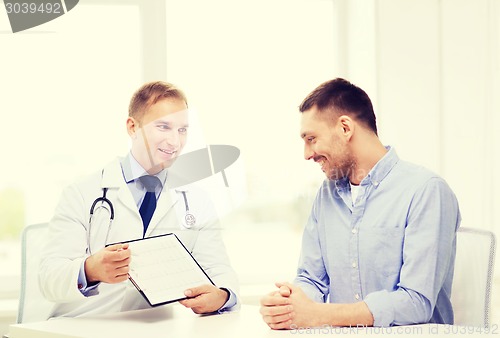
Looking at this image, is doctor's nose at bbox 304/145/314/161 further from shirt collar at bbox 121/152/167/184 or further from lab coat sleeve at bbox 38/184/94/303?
lab coat sleeve at bbox 38/184/94/303

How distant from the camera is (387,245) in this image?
179cm

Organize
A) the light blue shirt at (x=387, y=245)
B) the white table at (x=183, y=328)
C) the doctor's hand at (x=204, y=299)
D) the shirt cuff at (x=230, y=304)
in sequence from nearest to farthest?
1. the white table at (x=183, y=328)
2. the light blue shirt at (x=387, y=245)
3. the doctor's hand at (x=204, y=299)
4. the shirt cuff at (x=230, y=304)

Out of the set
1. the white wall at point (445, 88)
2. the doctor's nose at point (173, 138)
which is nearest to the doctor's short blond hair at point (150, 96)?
the doctor's nose at point (173, 138)

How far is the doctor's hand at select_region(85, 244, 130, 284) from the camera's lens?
167 cm

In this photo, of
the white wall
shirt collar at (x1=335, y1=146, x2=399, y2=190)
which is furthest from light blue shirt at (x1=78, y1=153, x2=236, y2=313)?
the white wall

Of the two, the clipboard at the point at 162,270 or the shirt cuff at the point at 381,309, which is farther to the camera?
the clipboard at the point at 162,270

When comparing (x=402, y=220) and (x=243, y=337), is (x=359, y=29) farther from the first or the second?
(x=243, y=337)

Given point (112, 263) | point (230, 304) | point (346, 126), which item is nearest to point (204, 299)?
point (230, 304)

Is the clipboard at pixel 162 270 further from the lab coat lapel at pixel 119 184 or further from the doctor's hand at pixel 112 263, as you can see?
the lab coat lapel at pixel 119 184

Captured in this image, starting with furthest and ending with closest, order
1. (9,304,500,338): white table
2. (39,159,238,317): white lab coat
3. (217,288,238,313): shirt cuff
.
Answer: (39,159,238,317): white lab coat → (217,288,238,313): shirt cuff → (9,304,500,338): white table

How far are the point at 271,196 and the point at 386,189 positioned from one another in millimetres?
1633

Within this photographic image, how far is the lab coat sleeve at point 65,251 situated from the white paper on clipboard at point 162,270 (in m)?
0.18

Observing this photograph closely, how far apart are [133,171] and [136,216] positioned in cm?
17

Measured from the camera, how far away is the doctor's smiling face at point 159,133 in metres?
2.13
